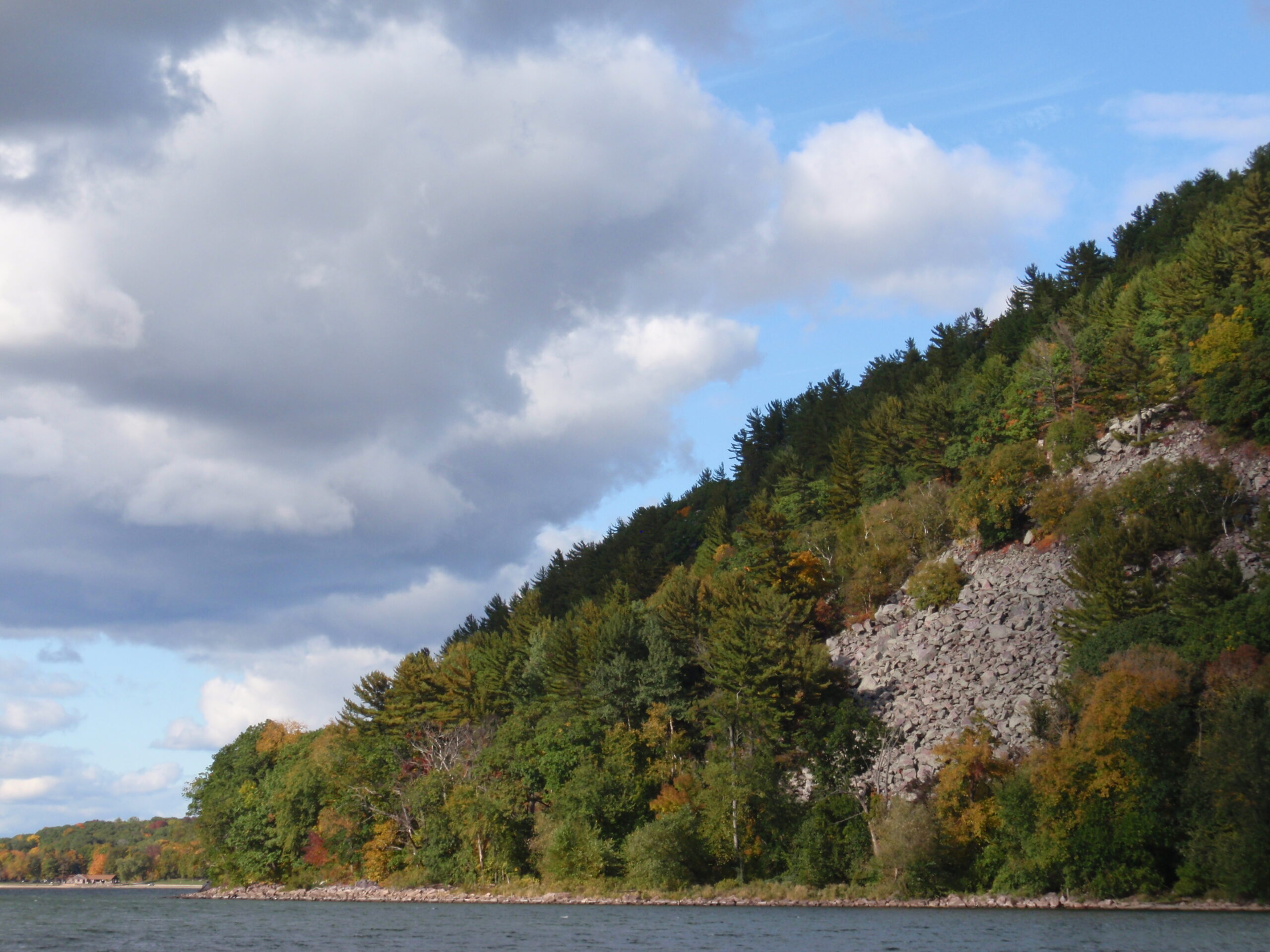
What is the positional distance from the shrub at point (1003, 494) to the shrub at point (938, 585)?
6088mm

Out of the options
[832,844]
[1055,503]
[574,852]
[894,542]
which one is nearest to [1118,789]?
[832,844]

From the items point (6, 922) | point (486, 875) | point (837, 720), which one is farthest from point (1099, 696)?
point (6, 922)

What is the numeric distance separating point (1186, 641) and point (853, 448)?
234 feet

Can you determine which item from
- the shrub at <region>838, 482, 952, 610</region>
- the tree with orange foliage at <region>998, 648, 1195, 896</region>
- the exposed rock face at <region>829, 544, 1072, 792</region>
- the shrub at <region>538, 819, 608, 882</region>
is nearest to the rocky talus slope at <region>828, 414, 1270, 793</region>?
the exposed rock face at <region>829, 544, 1072, 792</region>

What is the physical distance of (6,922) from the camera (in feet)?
256

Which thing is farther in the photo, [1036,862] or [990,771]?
[990,771]

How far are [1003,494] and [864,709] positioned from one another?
100 ft

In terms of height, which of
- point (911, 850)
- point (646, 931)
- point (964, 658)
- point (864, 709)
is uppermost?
point (964, 658)

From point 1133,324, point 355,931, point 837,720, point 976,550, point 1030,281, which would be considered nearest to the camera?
point 355,931

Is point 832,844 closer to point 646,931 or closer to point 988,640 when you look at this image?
point 988,640

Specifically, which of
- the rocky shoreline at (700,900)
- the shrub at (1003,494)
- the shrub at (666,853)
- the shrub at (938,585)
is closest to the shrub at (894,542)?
the shrub at (1003,494)

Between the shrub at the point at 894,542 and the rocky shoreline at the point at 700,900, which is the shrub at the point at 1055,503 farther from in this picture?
the rocky shoreline at the point at 700,900

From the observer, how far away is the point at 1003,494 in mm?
107312

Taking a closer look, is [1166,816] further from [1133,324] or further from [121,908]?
[121,908]
